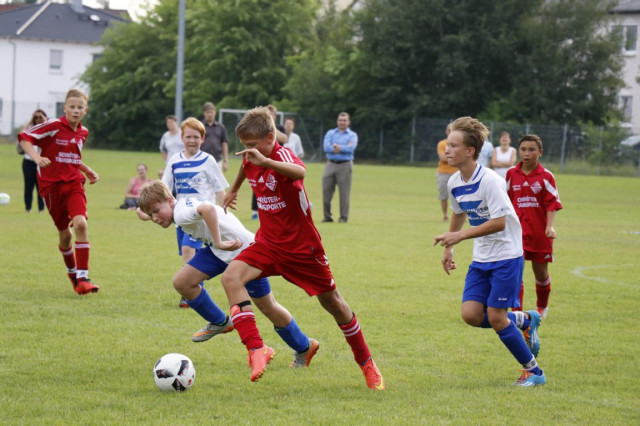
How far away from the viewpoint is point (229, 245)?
19.3 ft

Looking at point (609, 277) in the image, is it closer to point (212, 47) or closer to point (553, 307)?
point (553, 307)

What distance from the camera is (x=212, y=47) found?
53.5 m

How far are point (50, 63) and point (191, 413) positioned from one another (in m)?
67.5

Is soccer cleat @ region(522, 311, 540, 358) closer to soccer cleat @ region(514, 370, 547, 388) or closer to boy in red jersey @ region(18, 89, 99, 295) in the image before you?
soccer cleat @ region(514, 370, 547, 388)

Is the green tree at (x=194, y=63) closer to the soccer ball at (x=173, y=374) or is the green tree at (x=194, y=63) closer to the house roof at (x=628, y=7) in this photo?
the house roof at (x=628, y=7)

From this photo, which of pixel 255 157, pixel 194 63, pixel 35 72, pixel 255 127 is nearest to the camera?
pixel 255 157

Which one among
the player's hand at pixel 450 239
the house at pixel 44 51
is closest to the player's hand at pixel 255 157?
the player's hand at pixel 450 239

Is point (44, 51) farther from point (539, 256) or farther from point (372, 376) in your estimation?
point (372, 376)

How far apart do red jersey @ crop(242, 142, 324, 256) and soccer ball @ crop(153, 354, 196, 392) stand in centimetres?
93

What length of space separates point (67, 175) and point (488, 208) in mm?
5145

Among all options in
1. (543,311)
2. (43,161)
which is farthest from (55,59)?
(543,311)

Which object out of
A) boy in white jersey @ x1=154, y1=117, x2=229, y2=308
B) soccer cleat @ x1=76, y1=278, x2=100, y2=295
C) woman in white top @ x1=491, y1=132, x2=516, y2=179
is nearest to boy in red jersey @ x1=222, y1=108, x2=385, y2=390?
boy in white jersey @ x1=154, y1=117, x2=229, y2=308

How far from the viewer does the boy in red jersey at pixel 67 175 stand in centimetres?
891

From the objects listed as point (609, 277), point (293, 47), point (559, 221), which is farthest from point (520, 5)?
point (609, 277)
